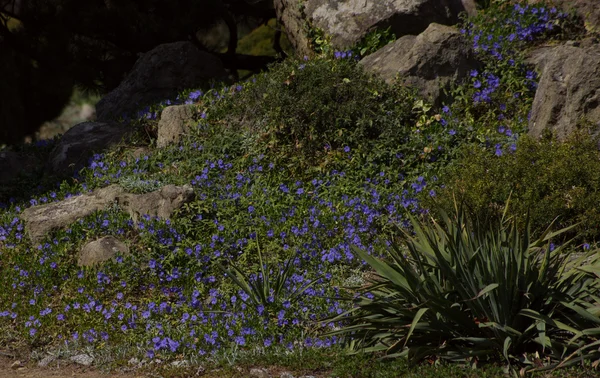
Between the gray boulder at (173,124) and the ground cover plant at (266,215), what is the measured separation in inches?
5.8

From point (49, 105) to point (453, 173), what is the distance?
809cm

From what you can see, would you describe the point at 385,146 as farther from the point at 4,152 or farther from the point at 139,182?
the point at 4,152

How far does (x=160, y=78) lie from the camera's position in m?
10.7

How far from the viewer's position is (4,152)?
10078mm

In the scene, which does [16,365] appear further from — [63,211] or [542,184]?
[542,184]

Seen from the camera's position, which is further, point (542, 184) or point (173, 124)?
point (173, 124)

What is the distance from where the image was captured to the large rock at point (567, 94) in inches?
287

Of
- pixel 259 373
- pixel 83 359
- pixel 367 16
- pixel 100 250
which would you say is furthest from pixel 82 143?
pixel 259 373

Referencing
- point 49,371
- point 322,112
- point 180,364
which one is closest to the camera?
point 180,364

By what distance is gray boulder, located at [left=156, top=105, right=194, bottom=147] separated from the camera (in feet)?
29.3

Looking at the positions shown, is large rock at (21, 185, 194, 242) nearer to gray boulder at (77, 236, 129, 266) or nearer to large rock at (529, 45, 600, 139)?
gray boulder at (77, 236, 129, 266)

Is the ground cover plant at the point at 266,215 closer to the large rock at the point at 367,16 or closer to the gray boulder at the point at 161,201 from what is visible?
the gray boulder at the point at 161,201

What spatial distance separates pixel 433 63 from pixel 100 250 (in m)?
4.03

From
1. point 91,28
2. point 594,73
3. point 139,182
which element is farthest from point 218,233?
point 91,28
